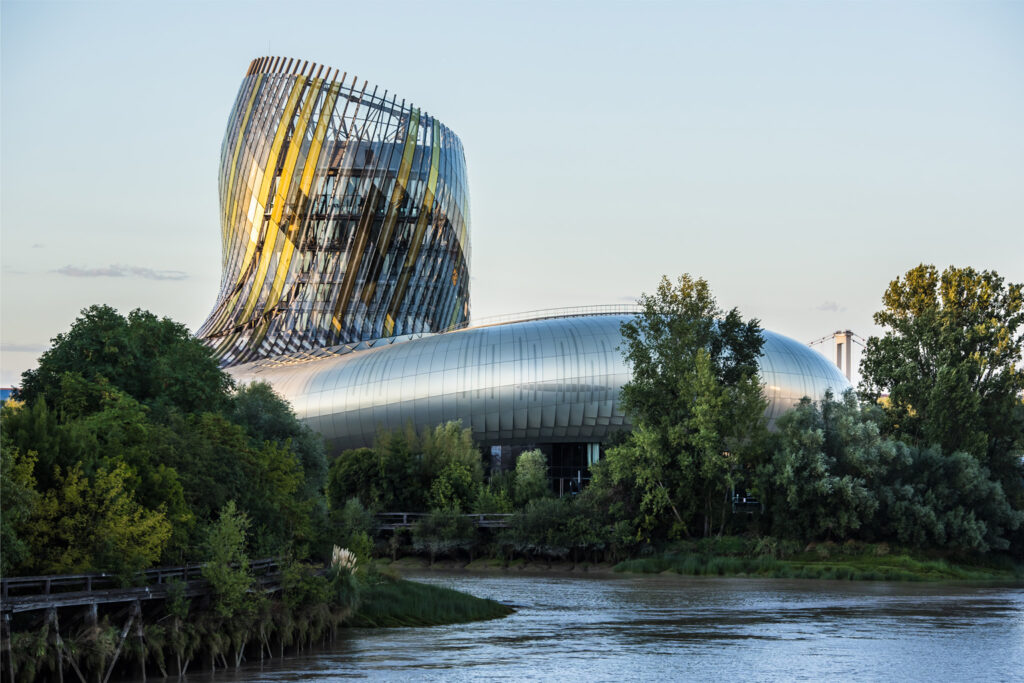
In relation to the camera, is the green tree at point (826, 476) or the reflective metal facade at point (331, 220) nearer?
the green tree at point (826, 476)

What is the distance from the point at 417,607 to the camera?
3919 centimetres

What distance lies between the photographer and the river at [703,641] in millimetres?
28547

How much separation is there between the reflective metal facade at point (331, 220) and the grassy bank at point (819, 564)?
45107mm

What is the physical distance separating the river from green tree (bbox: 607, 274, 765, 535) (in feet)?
34.9

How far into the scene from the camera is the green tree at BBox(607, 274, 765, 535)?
198ft

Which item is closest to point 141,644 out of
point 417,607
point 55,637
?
point 55,637

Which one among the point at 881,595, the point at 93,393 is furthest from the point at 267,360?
the point at 93,393

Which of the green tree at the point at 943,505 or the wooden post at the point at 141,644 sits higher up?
the green tree at the point at 943,505

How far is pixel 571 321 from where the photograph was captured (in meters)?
85.6

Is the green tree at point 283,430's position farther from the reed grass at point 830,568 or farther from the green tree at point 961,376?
the green tree at point 961,376

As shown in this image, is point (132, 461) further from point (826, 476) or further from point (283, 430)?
point (826, 476)

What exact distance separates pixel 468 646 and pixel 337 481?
4101cm

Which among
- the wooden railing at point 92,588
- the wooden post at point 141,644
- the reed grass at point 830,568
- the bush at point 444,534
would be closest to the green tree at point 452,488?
the bush at point 444,534

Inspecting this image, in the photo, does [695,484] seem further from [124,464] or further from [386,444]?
[124,464]
